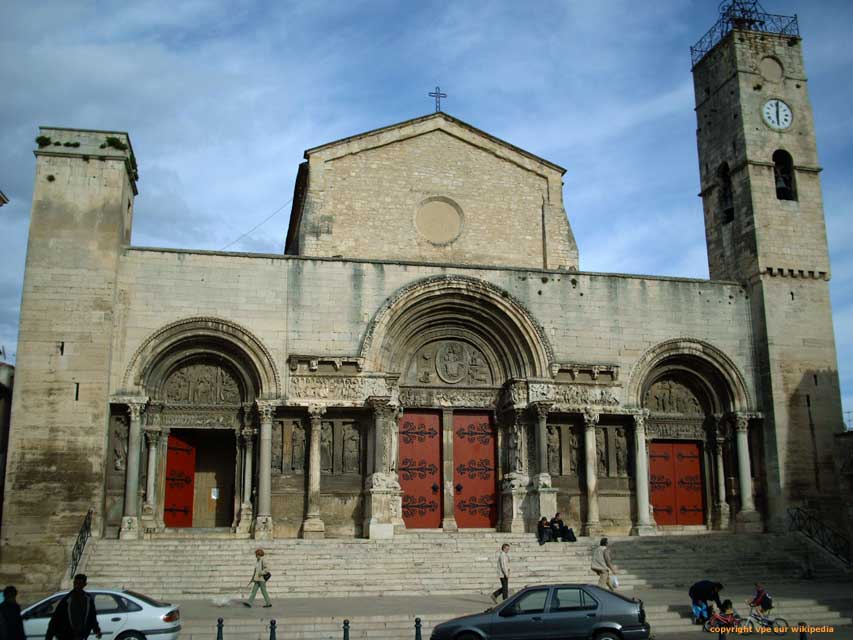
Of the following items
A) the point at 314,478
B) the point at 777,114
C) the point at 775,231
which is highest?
the point at 777,114

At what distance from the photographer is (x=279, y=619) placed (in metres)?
13.4

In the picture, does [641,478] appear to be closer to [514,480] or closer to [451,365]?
[514,480]

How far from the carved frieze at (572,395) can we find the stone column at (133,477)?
910cm

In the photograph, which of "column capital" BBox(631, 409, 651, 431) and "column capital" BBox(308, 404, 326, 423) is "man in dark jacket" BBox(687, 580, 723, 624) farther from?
"column capital" BBox(308, 404, 326, 423)

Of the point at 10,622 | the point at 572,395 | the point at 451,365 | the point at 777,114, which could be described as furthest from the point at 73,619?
the point at 777,114

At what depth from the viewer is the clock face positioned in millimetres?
24703

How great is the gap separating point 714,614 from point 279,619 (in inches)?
254

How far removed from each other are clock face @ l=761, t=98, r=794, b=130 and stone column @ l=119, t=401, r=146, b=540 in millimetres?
18071

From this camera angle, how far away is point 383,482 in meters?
20.4

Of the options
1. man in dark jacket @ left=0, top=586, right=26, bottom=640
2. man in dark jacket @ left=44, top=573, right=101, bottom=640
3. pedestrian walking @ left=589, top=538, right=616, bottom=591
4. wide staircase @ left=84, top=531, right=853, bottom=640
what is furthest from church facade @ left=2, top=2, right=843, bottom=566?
man in dark jacket @ left=0, top=586, right=26, bottom=640

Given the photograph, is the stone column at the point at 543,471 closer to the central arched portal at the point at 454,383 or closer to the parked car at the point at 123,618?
the central arched portal at the point at 454,383

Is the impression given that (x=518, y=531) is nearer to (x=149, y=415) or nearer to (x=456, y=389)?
(x=456, y=389)

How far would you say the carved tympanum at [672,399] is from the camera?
2342 cm

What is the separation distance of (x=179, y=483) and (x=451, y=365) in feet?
23.5
